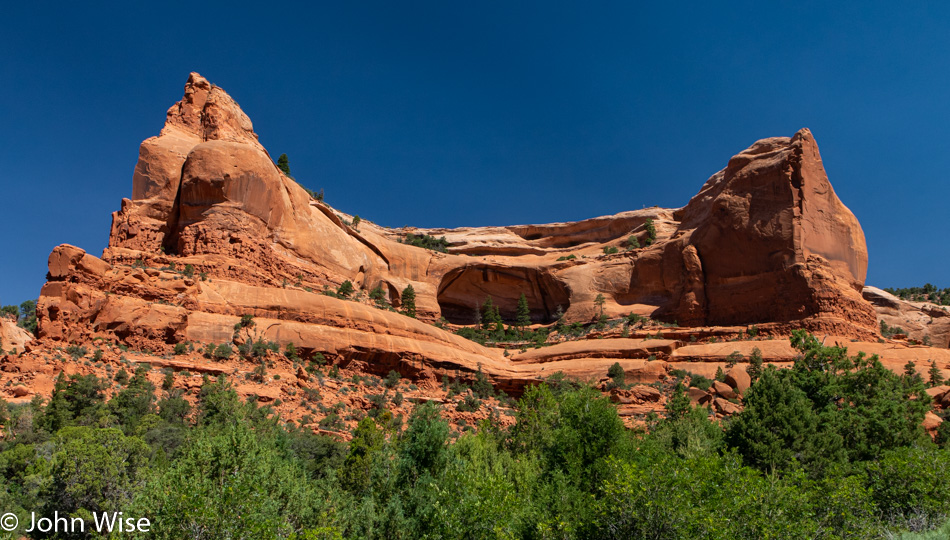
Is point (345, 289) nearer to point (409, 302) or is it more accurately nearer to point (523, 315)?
point (409, 302)

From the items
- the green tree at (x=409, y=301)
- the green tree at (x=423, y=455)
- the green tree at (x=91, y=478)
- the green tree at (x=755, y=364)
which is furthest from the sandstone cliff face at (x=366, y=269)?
the green tree at (x=423, y=455)

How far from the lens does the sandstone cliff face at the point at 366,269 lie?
123 feet

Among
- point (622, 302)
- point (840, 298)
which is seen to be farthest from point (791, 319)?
point (622, 302)

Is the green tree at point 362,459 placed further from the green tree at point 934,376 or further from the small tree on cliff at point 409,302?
the green tree at point 934,376

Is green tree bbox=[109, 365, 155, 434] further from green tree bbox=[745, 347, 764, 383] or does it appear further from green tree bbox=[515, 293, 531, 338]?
green tree bbox=[515, 293, 531, 338]

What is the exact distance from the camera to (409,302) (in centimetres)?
5797

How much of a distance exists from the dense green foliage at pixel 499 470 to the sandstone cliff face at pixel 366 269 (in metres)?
7.06

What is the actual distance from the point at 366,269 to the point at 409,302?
5008 mm

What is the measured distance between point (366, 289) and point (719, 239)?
104 feet

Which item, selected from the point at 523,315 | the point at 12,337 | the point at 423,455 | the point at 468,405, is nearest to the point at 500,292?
the point at 523,315

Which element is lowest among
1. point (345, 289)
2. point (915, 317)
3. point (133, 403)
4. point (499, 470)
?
point (499, 470)

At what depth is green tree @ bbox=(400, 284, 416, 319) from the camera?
Result: 189 ft

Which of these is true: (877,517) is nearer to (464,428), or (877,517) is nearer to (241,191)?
(464,428)

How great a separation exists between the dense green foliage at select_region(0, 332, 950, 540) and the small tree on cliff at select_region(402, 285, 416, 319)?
21.8 meters
